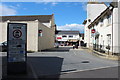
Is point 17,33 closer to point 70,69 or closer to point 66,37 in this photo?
point 70,69

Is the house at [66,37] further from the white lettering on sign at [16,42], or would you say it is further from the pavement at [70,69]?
the white lettering on sign at [16,42]

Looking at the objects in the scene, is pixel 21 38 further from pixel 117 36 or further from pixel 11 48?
pixel 117 36

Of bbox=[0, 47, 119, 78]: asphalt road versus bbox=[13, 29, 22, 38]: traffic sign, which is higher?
bbox=[13, 29, 22, 38]: traffic sign

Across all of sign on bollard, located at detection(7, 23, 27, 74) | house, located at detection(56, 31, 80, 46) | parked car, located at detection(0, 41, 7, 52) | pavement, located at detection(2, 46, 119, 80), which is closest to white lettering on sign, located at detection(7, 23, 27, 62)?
sign on bollard, located at detection(7, 23, 27, 74)

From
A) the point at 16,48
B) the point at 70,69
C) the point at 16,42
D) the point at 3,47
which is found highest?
the point at 16,42

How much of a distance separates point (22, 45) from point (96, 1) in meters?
39.7

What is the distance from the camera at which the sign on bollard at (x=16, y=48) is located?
9.59 m

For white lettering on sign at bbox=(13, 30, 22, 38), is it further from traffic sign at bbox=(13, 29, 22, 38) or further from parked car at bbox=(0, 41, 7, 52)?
parked car at bbox=(0, 41, 7, 52)

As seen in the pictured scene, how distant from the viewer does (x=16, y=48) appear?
31.9 ft

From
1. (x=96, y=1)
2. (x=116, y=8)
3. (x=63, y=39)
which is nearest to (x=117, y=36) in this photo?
Result: (x=116, y=8)

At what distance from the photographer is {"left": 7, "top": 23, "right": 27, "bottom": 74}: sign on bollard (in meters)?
9.59

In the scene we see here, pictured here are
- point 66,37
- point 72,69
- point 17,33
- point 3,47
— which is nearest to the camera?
point 17,33

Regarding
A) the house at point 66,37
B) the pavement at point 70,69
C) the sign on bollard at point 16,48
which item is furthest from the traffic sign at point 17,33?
Result: the house at point 66,37

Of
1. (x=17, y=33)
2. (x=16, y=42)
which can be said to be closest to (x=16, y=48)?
(x=16, y=42)
